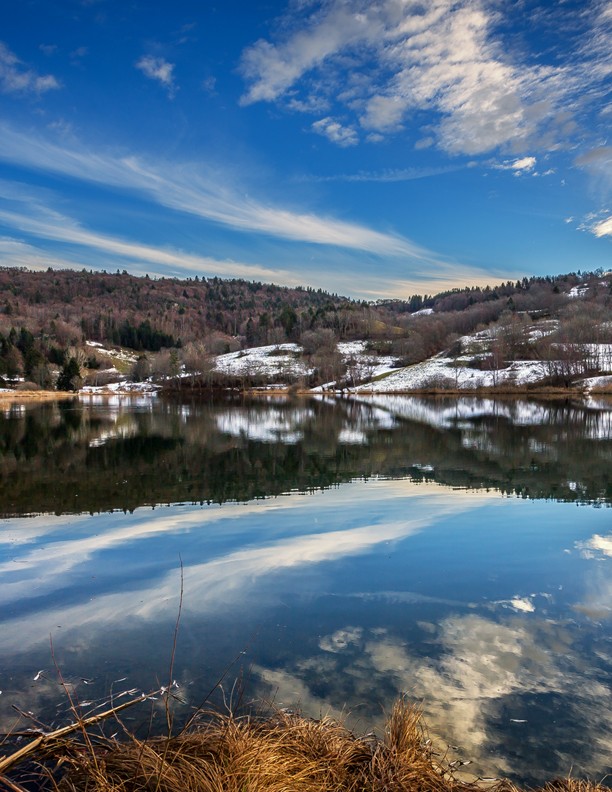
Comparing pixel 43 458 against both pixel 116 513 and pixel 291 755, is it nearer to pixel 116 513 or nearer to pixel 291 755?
pixel 116 513

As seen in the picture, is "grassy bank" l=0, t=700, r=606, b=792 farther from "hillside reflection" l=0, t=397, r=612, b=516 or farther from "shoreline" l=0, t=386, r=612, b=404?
"shoreline" l=0, t=386, r=612, b=404

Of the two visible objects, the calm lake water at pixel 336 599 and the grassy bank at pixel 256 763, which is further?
the calm lake water at pixel 336 599

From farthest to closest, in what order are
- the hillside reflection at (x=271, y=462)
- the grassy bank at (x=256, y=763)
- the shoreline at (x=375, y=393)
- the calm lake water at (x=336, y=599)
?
the shoreline at (x=375, y=393) < the hillside reflection at (x=271, y=462) < the calm lake water at (x=336, y=599) < the grassy bank at (x=256, y=763)

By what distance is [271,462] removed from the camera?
1035 inches

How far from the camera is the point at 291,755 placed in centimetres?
438

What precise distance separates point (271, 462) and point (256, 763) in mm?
22261

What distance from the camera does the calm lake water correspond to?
585cm

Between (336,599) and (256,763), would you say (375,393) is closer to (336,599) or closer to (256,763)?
(336,599)

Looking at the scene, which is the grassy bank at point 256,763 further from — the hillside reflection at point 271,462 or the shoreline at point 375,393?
the shoreline at point 375,393

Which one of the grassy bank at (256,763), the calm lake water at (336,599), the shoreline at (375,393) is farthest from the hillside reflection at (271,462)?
the shoreline at (375,393)

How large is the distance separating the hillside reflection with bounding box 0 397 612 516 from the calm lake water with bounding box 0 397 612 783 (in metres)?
0.24

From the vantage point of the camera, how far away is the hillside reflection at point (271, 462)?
19.0m

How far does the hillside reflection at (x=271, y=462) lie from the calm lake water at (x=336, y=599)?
240mm

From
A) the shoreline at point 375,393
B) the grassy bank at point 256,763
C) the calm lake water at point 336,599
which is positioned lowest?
the calm lake water at point 336,599
